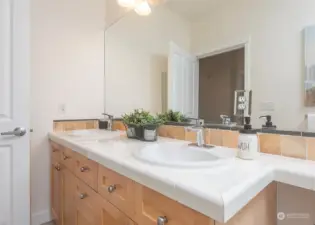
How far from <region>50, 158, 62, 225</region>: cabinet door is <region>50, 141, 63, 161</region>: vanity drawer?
0.13ft

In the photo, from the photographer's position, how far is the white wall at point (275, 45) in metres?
0.92

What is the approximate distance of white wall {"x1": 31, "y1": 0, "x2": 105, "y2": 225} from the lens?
5.76 ft

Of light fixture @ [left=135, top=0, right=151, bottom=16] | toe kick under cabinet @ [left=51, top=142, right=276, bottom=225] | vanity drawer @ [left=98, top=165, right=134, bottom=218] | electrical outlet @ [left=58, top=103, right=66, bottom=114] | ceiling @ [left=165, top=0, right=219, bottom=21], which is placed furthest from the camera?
electrical outlet @ [left=58, top=103, right=66, bottom=114]

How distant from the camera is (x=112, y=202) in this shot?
89cm

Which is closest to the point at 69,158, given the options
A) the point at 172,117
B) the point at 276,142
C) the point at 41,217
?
the point at 172,117

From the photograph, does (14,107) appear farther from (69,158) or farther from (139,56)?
(139,56)

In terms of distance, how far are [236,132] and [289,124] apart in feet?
0.75

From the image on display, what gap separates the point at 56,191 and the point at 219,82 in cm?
143

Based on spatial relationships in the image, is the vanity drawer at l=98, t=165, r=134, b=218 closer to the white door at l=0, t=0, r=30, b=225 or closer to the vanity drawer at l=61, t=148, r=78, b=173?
the vanity drawer at l=61, t=148, r=78, b=173

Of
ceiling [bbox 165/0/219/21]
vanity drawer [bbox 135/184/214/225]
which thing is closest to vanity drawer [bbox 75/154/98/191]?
vanity drawer [bbox 135/184/214/225]

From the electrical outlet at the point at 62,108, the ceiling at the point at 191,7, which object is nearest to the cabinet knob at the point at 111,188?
the ceiling at the point at 191,7

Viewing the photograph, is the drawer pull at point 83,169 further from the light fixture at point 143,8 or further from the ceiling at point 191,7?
the light fixture at point 143,8

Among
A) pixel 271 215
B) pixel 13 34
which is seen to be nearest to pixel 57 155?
pixel 13 34

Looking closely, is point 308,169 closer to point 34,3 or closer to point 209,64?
point 209,64
